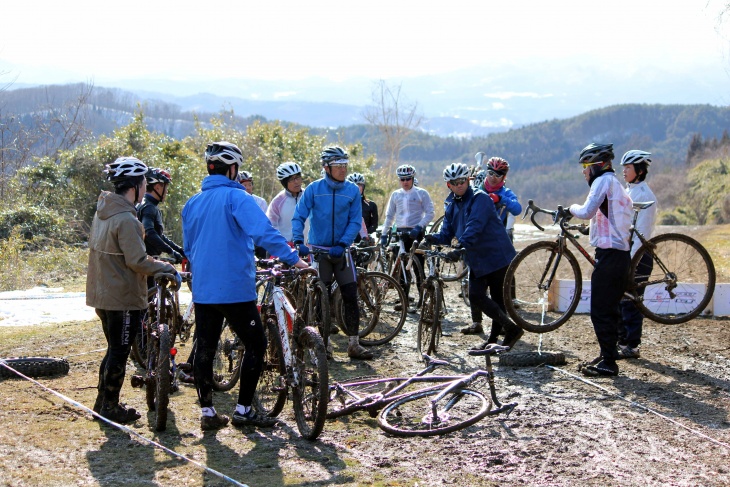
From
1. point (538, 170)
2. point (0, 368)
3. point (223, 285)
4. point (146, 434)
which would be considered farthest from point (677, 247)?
point (538, 170)

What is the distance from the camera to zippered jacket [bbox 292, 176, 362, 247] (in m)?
8.19

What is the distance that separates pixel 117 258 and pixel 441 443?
2639mm

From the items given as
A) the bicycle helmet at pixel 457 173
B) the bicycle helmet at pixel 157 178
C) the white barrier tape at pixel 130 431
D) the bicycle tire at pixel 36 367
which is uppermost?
the bicycle helmet at pixel 457 173

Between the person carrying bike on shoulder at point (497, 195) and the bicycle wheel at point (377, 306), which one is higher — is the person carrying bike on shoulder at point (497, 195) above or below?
above

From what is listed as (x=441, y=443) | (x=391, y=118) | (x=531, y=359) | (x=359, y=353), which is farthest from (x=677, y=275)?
(x=391, y=118)

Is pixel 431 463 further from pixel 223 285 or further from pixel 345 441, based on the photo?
pixel 223 285

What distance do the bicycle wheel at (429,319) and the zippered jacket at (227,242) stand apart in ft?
9.95

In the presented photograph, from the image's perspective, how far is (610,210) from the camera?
734 cm

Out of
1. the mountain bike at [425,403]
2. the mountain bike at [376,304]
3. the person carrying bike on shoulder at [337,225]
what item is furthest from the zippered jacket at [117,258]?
the mountain bike at [376,304]

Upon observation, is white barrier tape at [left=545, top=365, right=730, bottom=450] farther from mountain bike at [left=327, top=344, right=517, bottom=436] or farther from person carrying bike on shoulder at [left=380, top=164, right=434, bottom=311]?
person carrying bike on shoulder at [left=380, top=164, right=434, bottom=311]

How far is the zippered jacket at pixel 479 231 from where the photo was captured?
7855 mm

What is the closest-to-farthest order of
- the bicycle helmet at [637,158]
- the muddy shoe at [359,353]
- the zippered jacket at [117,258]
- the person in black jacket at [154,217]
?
the zippered jacket at [117,258] < the person in black jacket at [154,217] < the bicycle helmet at [637,158] < the muddy shoe at [359,353]

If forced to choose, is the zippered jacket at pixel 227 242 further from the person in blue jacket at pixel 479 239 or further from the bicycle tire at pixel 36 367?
the person in blue jacket at pixel 479 239

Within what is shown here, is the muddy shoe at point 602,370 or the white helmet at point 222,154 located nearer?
the white helmet at point 222,154
